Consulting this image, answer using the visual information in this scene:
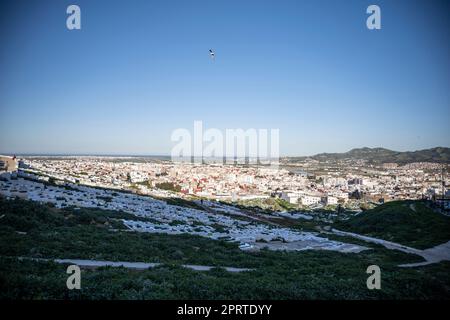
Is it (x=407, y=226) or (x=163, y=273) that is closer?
(x=163, y=273)

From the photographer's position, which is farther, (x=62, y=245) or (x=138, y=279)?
(x=62, y=245)

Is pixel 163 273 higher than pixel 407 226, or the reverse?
pixel 163 273

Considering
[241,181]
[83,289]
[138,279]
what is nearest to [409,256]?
[138,279]

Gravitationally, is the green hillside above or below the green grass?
below

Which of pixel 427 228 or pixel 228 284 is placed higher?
pixel 228 284

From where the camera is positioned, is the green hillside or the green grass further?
the green hillside

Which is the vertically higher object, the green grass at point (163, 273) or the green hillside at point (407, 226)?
the green grass at point (163, 273)

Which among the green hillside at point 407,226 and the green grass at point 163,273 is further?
the green hillside at point 407,226

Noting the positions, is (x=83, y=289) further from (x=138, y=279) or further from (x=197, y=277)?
(x=197, y=277)
